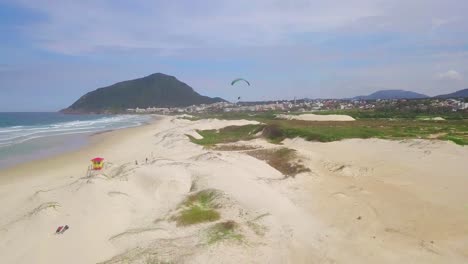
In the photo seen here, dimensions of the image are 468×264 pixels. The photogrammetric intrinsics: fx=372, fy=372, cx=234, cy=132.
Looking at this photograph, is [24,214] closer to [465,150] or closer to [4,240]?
[4,240]

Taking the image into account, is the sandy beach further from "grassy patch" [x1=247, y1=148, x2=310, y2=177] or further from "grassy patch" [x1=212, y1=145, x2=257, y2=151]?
"grassy patch" [x1=212, y1=145, x2=257, y2=151]

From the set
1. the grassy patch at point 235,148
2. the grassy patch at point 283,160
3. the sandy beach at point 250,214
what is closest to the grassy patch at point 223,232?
the sandy beach at point 250,214

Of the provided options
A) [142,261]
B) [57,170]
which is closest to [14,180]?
[57,170]

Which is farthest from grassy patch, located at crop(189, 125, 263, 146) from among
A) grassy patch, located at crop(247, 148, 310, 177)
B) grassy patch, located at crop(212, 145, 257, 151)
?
grassy patch, located at crop(247, 148, 310, 177)

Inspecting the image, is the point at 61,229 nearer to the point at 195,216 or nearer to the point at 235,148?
the point at 195,216

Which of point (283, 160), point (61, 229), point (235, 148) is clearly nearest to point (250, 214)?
point (61, 229)
